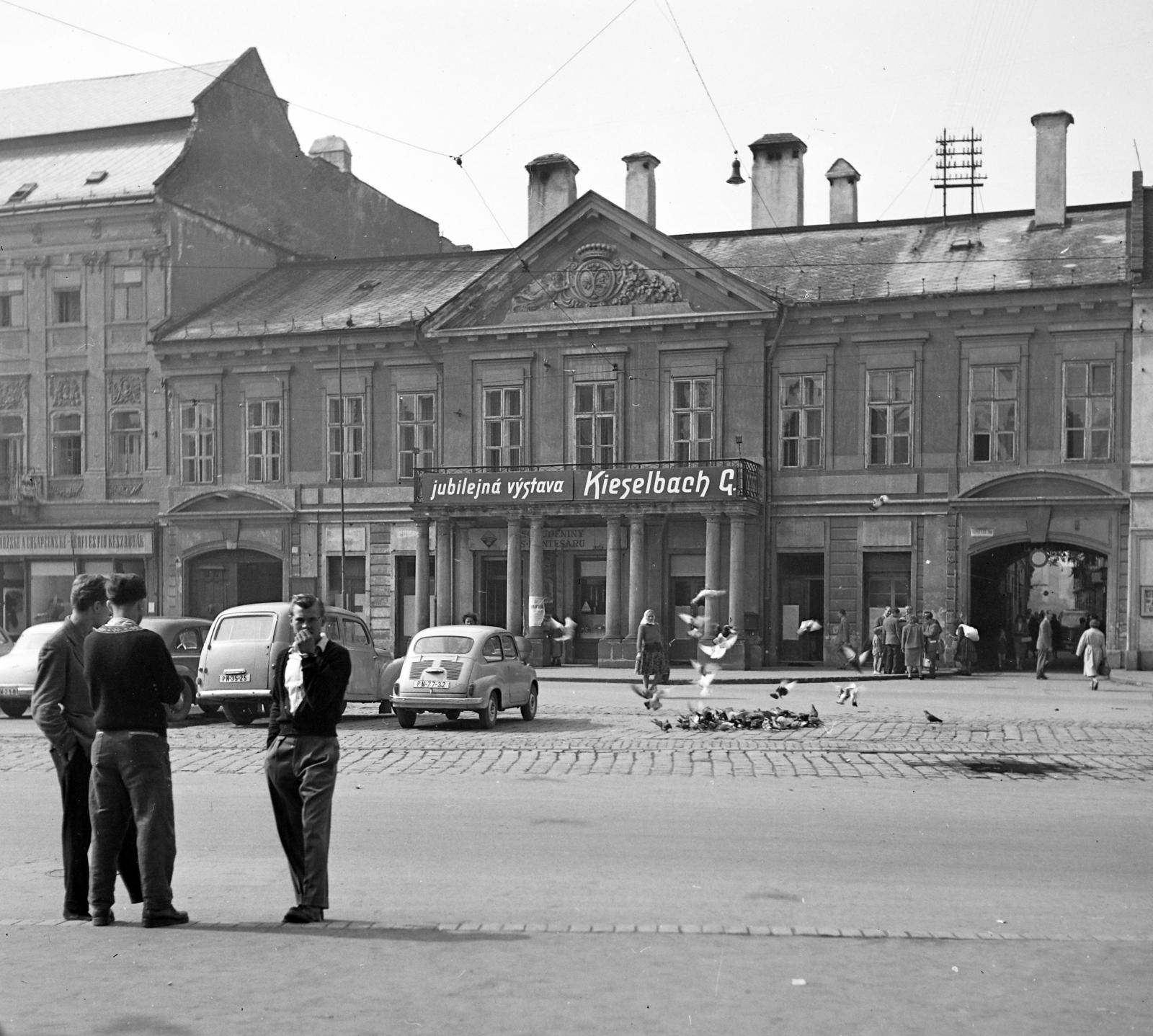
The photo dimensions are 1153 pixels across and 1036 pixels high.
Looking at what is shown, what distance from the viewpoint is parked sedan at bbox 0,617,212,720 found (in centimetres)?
2256

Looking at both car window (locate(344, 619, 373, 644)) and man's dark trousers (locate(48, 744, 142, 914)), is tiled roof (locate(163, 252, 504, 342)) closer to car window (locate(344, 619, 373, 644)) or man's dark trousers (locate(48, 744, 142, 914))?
car window (locate(344, 619, 373, 644))

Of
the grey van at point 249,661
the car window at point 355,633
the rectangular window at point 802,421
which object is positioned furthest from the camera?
the rectangular window at point 802,421

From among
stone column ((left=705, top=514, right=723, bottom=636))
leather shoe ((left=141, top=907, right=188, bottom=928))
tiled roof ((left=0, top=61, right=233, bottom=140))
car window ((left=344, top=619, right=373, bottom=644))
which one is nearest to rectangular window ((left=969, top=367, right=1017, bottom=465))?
stone column ((left=705, top=514, right=723, bottom=636))

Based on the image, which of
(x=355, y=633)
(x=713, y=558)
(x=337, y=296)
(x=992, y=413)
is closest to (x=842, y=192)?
(x=992, y=413)

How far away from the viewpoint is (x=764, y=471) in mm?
38906

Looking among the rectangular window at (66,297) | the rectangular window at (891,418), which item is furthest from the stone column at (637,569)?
the rectangular window at (66,297)

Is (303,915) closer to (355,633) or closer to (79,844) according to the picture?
(79,844)

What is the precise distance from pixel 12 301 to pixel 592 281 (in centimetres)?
1805

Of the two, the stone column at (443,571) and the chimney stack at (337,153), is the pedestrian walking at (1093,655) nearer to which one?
the stone column at (443,571)

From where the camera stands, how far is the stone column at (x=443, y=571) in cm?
4034

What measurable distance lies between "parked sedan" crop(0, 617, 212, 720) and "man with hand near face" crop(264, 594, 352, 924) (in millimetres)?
14306

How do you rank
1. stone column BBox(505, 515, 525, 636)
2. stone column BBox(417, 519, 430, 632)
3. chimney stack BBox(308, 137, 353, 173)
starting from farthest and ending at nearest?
chimney stack BBox(308, 137, 353, 173), stone column BBox(417, 519, 430, 632), stone column BBox(505, 515, 525, 636)

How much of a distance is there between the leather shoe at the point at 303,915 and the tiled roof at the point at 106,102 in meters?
41.8

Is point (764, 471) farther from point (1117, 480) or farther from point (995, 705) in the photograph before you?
point (995, 705)
